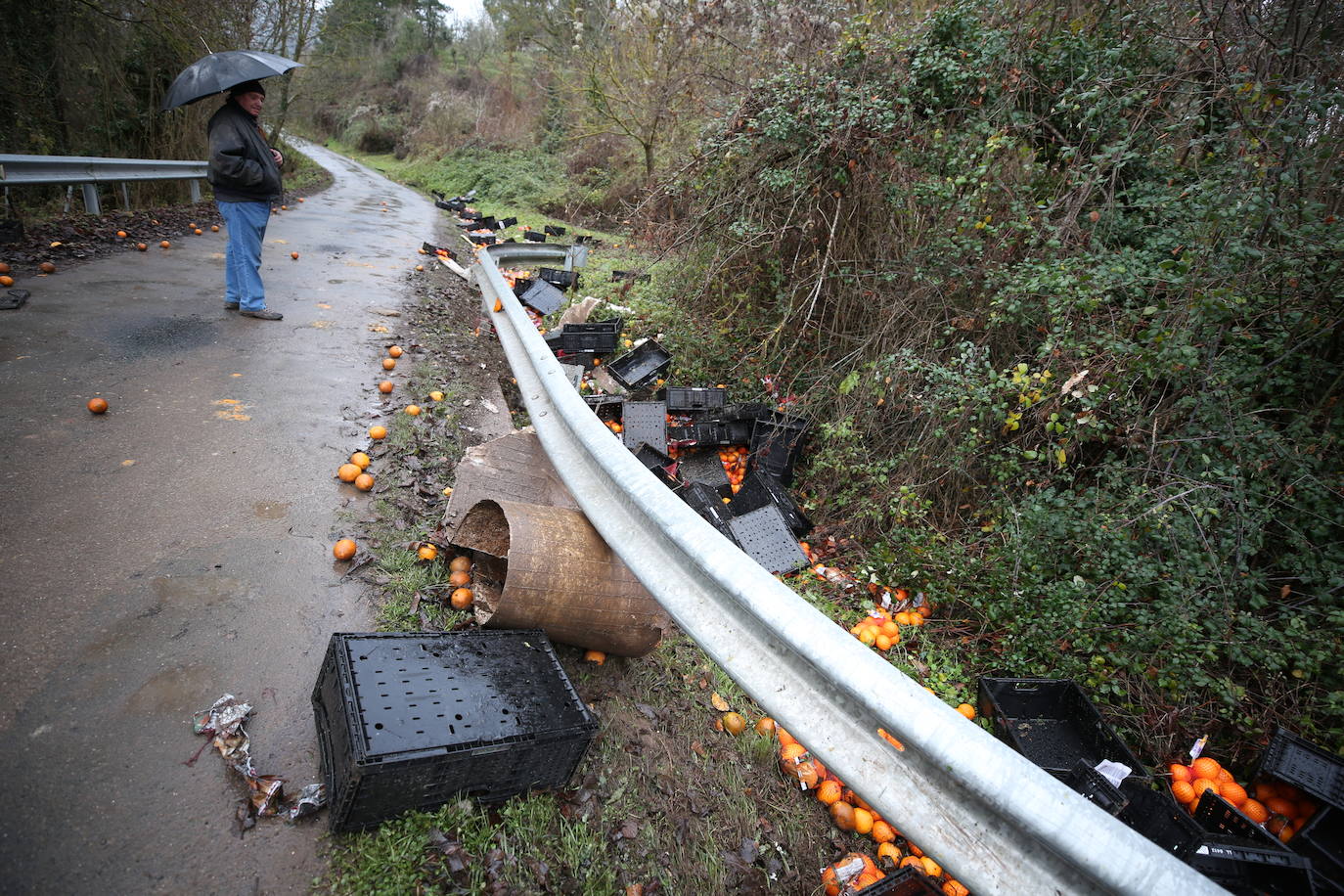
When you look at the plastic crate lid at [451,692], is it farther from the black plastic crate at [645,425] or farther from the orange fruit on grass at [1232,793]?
the orange fruit on grass at [1232,793]

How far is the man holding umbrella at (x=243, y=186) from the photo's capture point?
5.76 m

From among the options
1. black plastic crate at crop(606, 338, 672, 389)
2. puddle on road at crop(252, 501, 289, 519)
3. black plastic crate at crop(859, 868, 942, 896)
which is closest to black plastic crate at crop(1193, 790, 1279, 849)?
black plastic crate at crop(859, 868, 942, 896)

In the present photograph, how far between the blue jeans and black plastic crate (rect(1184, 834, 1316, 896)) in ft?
25.1

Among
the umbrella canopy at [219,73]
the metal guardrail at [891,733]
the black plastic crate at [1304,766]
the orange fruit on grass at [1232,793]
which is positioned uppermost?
the umbrella canopy at [219,73]

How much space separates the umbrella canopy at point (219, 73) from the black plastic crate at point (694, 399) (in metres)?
4.55

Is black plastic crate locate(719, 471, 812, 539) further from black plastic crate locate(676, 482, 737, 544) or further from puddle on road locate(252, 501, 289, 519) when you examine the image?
puddle on road locate(252, 501, 289, 519)

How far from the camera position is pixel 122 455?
3400mm

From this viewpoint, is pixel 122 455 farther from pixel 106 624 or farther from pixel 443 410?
pixel 443 410

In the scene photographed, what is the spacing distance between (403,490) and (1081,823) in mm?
3417

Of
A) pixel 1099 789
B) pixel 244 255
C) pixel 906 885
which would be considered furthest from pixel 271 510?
pixel 1099 789

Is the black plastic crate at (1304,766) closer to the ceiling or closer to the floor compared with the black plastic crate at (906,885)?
closer to the ceiling

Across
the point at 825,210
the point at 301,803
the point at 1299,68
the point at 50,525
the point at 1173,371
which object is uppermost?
the point at 1299,68

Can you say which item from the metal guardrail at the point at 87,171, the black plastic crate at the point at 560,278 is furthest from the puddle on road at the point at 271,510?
the metal guardrail at the point at 87,171

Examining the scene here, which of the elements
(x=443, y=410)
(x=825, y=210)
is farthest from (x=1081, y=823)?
(x=825, y=210)
